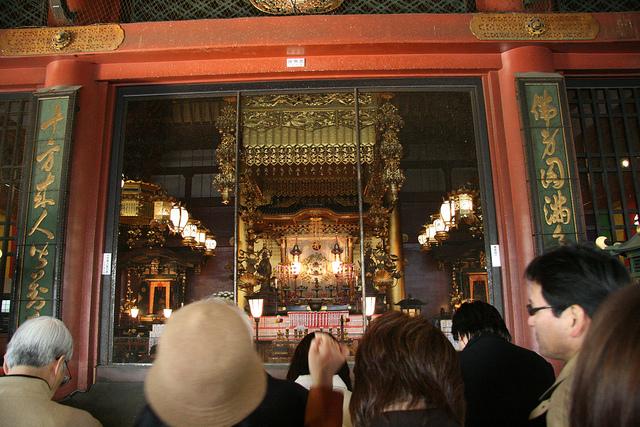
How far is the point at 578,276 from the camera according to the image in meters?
1.37

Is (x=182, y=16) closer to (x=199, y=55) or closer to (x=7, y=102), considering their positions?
(x=199, y=55)

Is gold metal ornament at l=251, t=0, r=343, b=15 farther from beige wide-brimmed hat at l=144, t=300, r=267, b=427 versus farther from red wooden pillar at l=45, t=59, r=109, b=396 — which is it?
beige wide-brimmed hat at l=144, t=300, r=267, b=427

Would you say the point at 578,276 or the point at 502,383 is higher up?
the point at 578,276

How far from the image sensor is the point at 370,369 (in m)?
1.17

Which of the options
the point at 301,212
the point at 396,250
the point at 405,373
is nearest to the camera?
the point at 405,373

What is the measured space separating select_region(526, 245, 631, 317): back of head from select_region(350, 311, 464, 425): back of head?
42cm

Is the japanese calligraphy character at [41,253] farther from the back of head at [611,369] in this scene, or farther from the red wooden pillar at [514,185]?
the back of head at [611,369]

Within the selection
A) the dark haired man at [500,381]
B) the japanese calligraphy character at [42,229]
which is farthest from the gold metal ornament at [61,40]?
the dark haired man at [500,381]

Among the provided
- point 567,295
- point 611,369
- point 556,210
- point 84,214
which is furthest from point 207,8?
point 611,369

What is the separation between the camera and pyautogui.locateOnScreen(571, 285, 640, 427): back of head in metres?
0.72

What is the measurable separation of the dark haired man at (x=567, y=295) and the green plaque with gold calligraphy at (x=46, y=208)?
3.55 m

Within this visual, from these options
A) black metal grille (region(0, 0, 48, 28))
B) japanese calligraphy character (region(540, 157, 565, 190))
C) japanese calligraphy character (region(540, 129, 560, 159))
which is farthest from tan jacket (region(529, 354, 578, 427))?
black metal grille (region(0, 0, 48, 28))

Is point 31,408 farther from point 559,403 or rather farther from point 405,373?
point 559,403

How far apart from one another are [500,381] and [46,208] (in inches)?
142
